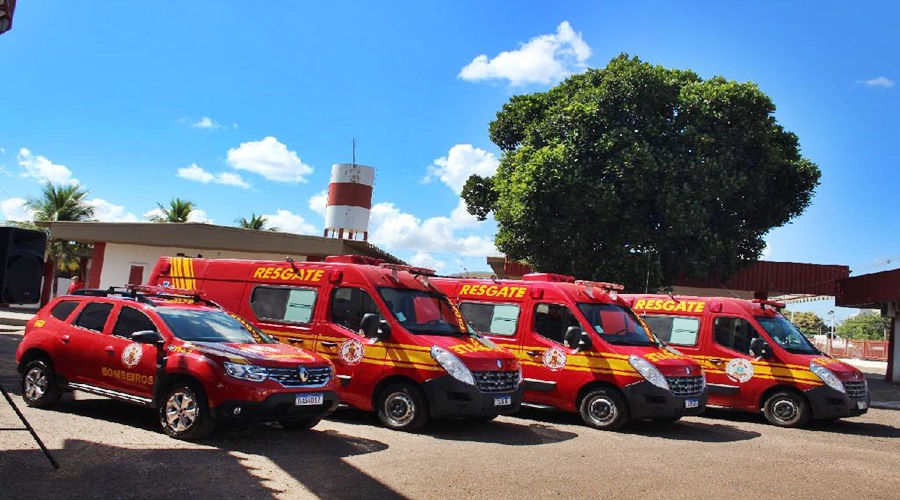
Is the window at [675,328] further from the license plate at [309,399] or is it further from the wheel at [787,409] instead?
the license plate at [309,399]

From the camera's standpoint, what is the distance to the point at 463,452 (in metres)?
8.02

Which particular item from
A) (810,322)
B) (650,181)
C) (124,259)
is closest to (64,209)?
(124,259)

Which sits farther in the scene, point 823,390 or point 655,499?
point 823,390

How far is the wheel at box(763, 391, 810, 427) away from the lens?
1202 cm

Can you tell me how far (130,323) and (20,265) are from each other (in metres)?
2.69

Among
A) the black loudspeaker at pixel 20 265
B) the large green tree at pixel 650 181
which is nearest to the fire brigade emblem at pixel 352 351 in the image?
the black loudspeaker at pixel 20 265

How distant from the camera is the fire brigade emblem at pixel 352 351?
9.70m

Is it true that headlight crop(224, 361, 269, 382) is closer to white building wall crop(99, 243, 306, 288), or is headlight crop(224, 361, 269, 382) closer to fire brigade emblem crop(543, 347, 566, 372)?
fire brigade emblem crop(543, 347, 566, 372)

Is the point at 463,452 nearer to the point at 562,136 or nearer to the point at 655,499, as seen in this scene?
the point at 655,499

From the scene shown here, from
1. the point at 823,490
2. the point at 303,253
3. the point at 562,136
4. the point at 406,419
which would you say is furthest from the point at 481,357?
the point at 303,253

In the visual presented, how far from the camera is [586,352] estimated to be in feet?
35.4

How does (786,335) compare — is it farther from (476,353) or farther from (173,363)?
(173,363)

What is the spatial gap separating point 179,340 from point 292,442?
65.4 inches

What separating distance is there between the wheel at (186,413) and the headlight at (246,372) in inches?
16.2
